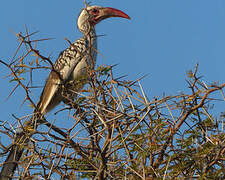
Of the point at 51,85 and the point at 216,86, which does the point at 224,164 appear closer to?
the point at 216,86

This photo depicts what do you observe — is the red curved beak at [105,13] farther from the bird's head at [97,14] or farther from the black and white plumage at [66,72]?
the black and white plumage at [66,72]

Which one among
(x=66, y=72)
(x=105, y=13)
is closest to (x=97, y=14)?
(x=105, y=13)

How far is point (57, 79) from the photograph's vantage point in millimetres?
4195

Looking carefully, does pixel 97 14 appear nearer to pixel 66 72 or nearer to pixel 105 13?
pixel 105 13

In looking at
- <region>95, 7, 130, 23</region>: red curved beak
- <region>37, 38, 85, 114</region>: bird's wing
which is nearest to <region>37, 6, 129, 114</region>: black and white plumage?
<region>37, 38, 85, 114</region>: bird's wing

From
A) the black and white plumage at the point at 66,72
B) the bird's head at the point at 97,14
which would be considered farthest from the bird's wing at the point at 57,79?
the bird's head at the point at 97,14

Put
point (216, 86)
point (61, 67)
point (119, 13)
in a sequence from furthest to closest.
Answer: point (119, 13)
point (61, 67)
point (216, 86)

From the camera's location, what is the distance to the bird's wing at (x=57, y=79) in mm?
4188

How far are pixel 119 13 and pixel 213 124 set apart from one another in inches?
119

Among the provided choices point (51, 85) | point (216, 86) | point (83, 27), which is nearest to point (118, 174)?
point (216, 86)

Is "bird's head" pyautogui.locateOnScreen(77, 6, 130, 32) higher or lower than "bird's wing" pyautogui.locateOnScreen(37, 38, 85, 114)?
higher

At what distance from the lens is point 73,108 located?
276 centimetres

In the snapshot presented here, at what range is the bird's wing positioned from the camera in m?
4.19

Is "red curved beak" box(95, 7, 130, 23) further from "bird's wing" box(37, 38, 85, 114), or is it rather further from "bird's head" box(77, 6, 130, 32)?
"bird's wing" box(37, 38, 85, 114)
